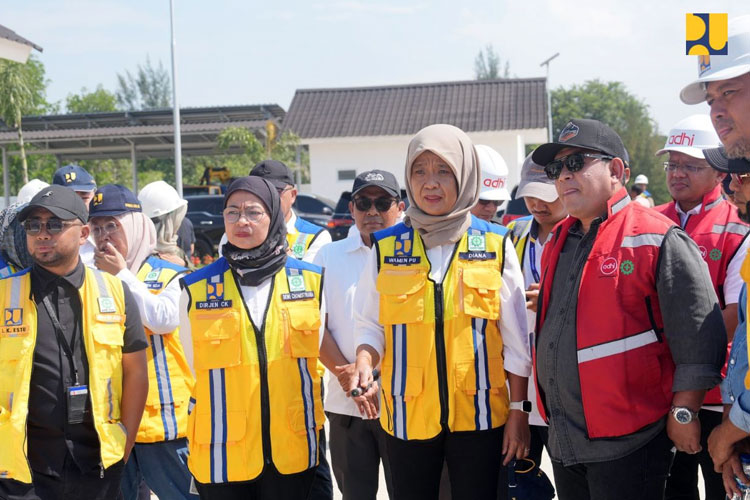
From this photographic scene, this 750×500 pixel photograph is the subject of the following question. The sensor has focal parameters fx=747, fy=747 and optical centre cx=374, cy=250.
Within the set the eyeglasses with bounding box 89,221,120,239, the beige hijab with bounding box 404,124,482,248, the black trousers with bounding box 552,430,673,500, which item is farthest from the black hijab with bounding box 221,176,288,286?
the black trousers with bounding box 552,430,673,500

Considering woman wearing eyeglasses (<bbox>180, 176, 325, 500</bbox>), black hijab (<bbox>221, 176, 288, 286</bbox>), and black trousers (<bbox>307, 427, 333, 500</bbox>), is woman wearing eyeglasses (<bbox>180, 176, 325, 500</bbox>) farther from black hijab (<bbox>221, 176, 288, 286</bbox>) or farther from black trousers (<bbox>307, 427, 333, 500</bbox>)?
black trousers (<bbox>307, 427, 333, 500</bbox>)

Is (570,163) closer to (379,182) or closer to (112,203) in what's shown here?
(379,182)

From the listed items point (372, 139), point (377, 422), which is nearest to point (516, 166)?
point (372, 139)

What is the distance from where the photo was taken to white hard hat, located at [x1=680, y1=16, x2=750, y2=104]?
2553mm

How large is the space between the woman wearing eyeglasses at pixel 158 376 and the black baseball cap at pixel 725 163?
104 inches

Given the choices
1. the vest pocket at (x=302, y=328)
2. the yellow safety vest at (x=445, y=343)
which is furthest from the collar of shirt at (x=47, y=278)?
the yellow safety vest at (x=445, y=343)

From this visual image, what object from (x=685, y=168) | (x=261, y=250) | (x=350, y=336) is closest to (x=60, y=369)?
(x=261, y=250)

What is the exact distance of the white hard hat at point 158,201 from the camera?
4.64 m

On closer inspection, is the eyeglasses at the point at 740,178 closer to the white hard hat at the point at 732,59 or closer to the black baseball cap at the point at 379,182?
the white hard hat at the point at 732,59

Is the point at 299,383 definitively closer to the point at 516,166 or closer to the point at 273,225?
the point at 273,225

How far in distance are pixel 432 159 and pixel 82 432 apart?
77.3 inches

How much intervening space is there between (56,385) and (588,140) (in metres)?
2.48

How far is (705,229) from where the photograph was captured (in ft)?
12.7

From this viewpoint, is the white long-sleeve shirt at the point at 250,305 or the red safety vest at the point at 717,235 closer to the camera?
the white long-sleeve shirt at the point at 250,305
